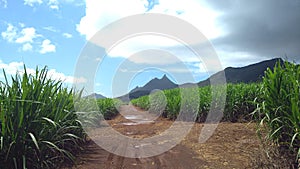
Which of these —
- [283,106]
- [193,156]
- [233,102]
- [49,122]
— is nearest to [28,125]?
[49,122]

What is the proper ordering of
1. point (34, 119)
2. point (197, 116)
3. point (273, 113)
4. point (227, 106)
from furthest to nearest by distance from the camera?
point (197, 116) → point (227, 106) → point (273, 113) → point (34, 119)

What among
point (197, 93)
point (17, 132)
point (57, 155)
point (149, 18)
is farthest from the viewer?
point (197, 93)

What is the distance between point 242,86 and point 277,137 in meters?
6.52

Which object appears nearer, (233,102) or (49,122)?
(49,122)

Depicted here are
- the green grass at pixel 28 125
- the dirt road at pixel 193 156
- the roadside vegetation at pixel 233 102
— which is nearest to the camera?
the green grass at pixel 28 125

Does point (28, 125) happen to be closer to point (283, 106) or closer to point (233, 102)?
point (283, 106)

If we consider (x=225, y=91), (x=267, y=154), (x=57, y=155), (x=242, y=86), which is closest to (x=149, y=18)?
(x=225, y=91)

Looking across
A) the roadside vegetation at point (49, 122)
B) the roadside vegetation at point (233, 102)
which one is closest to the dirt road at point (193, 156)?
the roadside vegetation at point (49, 122)

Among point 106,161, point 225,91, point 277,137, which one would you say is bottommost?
point 106,161

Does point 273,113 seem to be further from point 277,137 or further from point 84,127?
point 84,127

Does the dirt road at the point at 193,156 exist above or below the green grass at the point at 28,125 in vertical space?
below

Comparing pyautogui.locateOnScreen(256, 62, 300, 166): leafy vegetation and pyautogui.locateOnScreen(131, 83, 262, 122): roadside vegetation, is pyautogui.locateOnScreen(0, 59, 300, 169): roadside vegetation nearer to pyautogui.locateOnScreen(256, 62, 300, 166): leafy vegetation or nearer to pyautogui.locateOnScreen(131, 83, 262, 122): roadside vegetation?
A: pyautogui.locateOnScreen(256, 62, 300, 166): leafy vegetation

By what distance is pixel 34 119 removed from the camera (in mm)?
3529

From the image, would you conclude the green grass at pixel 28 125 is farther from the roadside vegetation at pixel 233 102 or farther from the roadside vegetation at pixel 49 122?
the roadside vegetation at pixel 233 102
